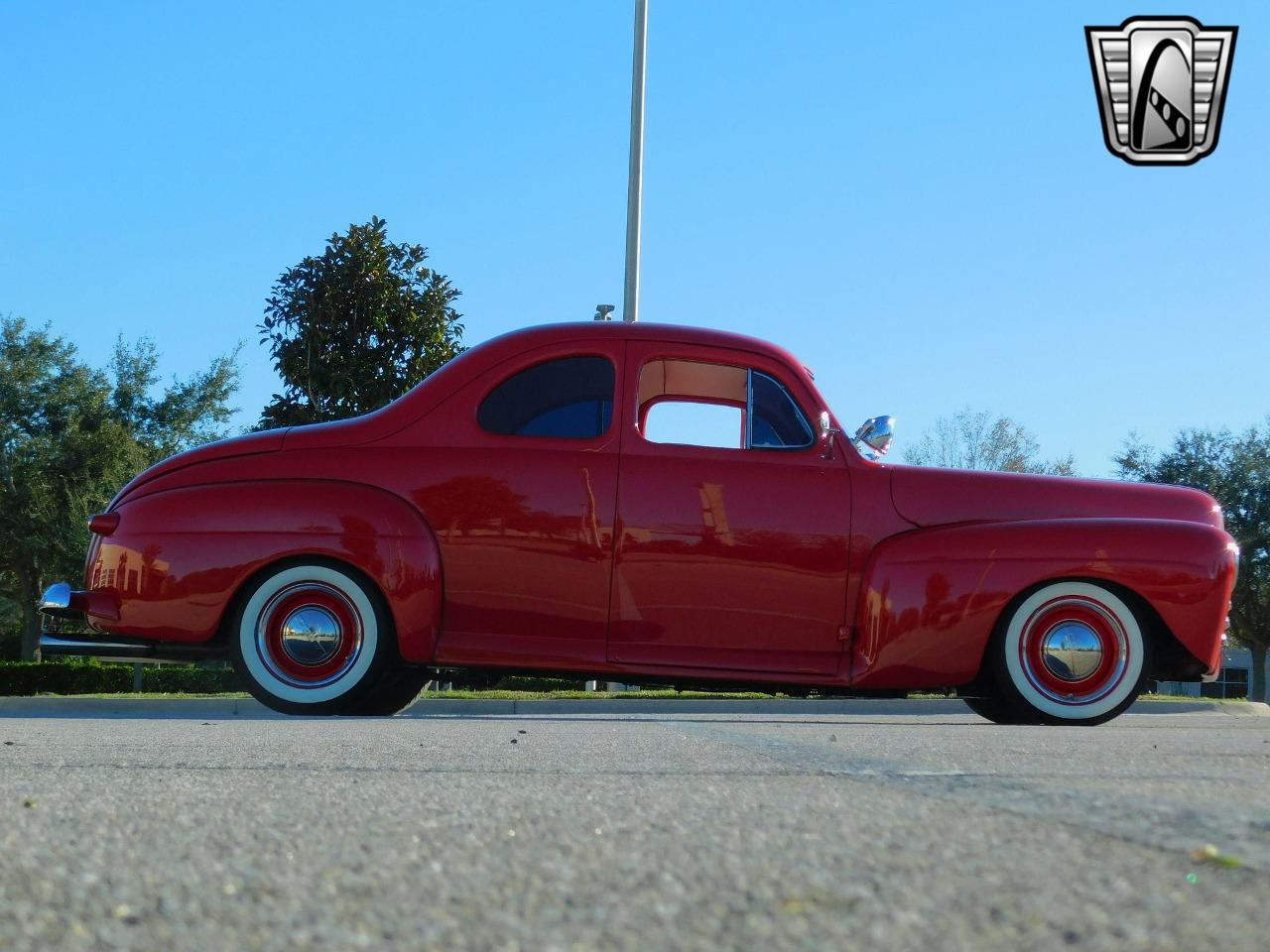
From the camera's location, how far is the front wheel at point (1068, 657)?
20.2 feet

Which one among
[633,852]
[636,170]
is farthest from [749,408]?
[636,170]

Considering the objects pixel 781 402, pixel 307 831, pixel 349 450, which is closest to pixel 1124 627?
pixel 781 402

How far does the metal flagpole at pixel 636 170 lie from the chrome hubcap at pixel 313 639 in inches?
471

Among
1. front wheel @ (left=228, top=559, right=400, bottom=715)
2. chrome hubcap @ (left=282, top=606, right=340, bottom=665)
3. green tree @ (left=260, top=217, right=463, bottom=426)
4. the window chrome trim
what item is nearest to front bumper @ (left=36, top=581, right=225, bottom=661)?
front wheel @ (left=228, top=559, right=400, bottom=715)

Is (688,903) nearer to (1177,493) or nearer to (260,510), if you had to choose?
(260,510)

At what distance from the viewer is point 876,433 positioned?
21.1ft

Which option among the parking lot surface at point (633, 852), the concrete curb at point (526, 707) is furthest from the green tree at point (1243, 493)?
the parking lot surface at point (633, 852)

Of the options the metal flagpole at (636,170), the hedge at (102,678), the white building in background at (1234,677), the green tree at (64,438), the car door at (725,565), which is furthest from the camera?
the white building in background at (1234,677)

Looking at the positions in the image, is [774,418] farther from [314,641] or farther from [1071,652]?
[314,641]

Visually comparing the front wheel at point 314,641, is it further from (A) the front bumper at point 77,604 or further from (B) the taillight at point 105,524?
(B) the taillight at point 105,524

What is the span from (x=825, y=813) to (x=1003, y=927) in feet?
2.93

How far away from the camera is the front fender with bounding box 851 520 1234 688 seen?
608cm

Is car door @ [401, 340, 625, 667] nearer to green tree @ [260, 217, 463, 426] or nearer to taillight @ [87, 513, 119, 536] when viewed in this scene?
taillight @ [87, 513, 119, 536]

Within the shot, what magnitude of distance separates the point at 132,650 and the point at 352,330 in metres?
11.6
